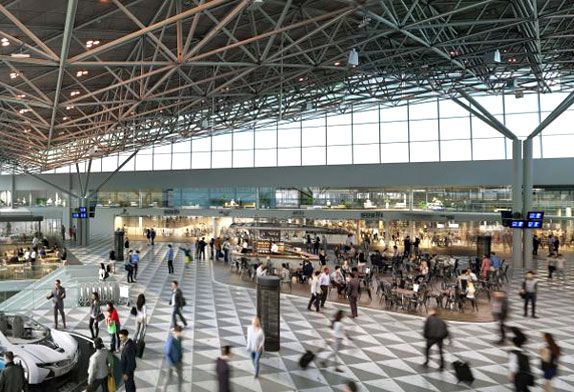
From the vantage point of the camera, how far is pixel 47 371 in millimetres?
9828

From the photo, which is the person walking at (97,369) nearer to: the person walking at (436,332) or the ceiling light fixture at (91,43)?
the person walking at (436,332)

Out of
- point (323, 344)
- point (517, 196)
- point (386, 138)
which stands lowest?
point (323, 344)

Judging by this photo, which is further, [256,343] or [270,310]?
[270,310]

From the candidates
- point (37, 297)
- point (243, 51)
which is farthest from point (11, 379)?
point (243, 51)

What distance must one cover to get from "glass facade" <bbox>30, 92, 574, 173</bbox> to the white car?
31308 mm

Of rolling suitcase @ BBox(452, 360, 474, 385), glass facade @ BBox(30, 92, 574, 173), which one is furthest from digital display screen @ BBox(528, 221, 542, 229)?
rolling suitcase @ BBox(452, 360, 474, 385)

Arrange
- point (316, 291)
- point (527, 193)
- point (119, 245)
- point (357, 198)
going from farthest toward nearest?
point (357, 198)
point (119, 245)
point (527, 193)
point (316, 291)

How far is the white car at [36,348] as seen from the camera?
9727 millimetres

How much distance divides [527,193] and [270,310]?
19673 millimetres

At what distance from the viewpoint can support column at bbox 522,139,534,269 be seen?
25.8 m

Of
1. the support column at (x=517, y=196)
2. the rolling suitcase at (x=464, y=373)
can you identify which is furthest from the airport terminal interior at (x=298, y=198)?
the support column at (x=517, y=196)

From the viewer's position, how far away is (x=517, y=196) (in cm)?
2622

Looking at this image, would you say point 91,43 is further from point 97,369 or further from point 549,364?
point 549,364

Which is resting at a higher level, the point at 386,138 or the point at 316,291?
the point at 386,138
